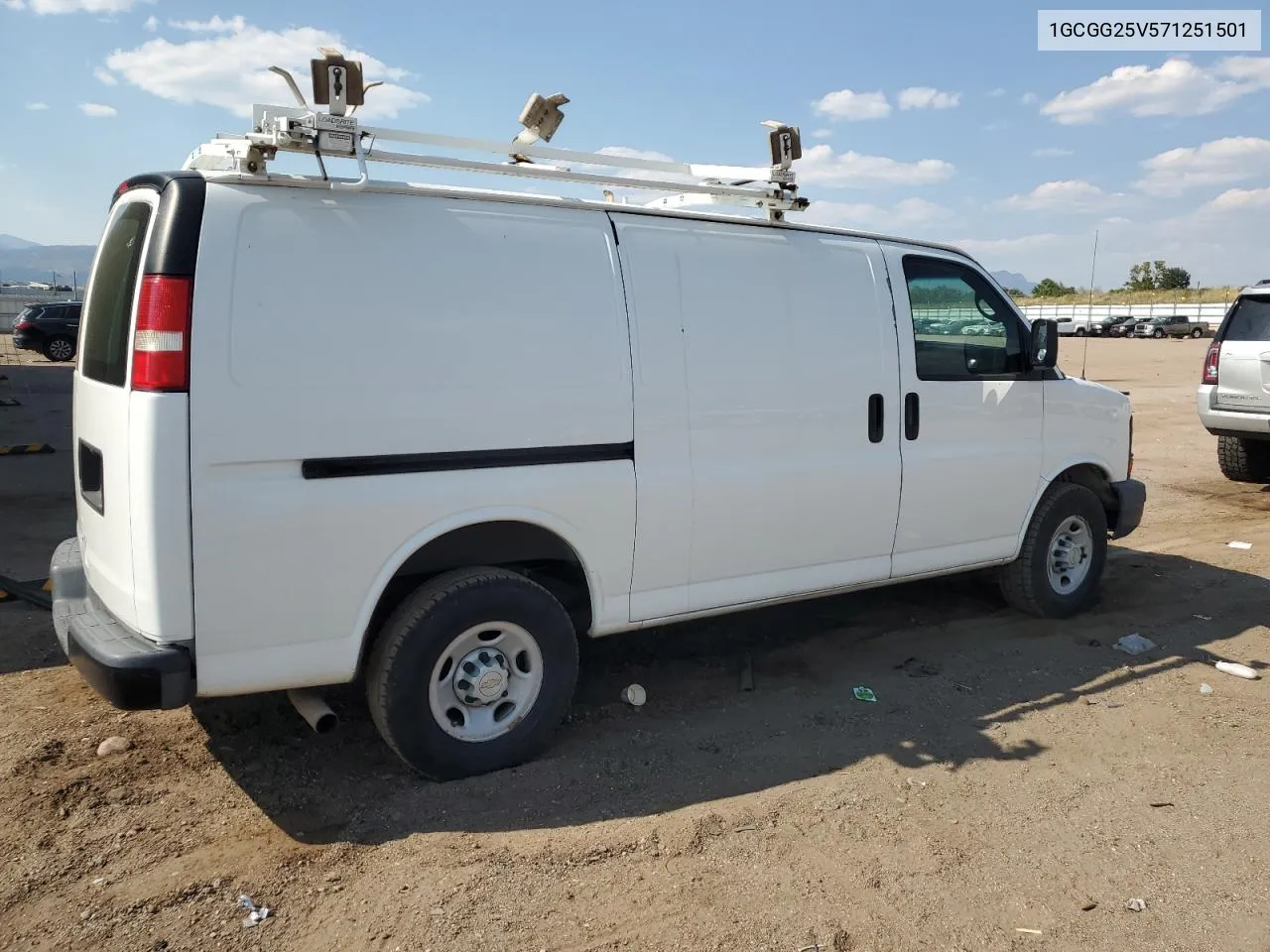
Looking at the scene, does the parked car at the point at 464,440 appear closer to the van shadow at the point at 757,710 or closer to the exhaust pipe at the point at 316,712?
the exhaust pipe at the point at 316,712

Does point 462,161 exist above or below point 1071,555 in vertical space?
above

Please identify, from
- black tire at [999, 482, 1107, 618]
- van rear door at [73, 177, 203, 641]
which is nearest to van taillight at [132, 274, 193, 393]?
van rear door at [73, 177, 203, 641]

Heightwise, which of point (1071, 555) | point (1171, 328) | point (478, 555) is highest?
point (1171, 328)

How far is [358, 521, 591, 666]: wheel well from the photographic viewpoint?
382 cm

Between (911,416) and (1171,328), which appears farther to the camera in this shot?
(1171,328)

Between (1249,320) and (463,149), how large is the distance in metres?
9.19

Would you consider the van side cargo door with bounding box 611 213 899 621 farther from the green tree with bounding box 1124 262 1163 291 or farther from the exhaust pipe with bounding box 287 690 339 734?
the green tree with bounding box 1124 262 1163 291

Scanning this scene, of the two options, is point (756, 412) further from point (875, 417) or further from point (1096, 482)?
point (1096, 482)

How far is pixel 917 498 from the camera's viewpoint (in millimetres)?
5168

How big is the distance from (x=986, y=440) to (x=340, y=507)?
361 centimetres

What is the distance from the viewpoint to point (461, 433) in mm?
3691

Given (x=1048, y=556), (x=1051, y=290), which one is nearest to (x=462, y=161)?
(x=1048, y=556)

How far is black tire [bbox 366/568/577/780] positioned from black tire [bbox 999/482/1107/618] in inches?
126

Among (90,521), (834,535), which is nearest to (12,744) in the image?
(90,521)
